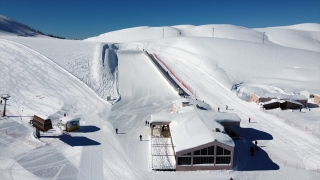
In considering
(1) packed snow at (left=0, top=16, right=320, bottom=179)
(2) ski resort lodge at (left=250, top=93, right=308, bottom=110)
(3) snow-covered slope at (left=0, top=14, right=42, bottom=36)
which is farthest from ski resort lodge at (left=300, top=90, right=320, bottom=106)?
(3) snow-covered slope at (left=0, top=14, right=42, bottom=36)

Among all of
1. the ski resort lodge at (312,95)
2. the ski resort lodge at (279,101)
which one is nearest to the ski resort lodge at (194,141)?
the ski resort lodge at (279,101)

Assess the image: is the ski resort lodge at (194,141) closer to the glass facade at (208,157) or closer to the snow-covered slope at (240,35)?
the glass facade at (208,157)

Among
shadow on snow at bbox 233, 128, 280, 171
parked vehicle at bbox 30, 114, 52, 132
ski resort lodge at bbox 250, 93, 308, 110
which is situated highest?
→ ski resort lodge at bbox 250, 93, 308, 110

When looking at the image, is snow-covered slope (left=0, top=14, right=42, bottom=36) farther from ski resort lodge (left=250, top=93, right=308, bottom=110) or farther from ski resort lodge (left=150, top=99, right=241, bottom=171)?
ski resort lodge (left=250, top=93, right=308, bottom=110)

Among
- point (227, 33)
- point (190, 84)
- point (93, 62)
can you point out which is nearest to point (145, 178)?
point (190, 84)

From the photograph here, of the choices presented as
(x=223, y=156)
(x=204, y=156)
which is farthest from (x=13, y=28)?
(x=223, y=156)

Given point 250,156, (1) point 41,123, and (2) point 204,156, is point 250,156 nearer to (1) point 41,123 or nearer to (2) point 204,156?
(2) point 204,156

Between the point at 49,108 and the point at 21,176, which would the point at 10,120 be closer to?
the point at 49,108
